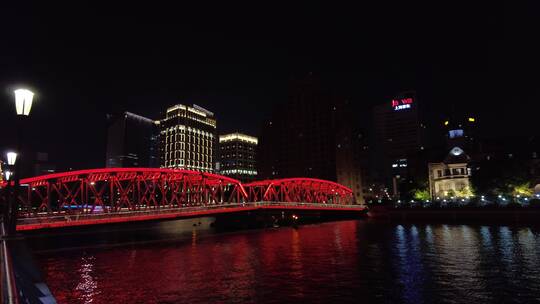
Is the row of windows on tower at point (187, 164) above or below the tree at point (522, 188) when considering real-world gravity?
above

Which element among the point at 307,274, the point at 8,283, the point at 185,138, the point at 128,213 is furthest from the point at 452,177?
the point at 185,138

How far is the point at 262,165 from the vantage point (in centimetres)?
17212

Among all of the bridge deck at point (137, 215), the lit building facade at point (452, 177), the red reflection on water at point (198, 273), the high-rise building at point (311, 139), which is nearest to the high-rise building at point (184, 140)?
the high-rise building at point (311, 139)

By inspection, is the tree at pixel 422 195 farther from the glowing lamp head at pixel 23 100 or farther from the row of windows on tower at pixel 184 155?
the row of windows on tower at pixel 184 155

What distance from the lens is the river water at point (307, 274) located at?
19562 mm

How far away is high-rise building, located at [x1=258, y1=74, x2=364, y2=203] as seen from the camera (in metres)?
153

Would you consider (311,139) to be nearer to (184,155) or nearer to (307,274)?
(184,155)

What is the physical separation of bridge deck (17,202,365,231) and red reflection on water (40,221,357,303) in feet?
14.8

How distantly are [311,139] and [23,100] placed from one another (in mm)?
152519

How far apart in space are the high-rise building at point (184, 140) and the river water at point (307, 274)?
14430 cm

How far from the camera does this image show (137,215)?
51.5 metres

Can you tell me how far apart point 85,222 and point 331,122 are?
126162 mm

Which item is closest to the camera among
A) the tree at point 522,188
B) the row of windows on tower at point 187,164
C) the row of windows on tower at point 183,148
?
the tree at point 522,188

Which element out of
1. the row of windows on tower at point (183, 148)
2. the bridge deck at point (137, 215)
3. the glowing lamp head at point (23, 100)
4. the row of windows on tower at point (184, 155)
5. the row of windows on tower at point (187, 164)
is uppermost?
the row of windows on tower at point (183, 148)
